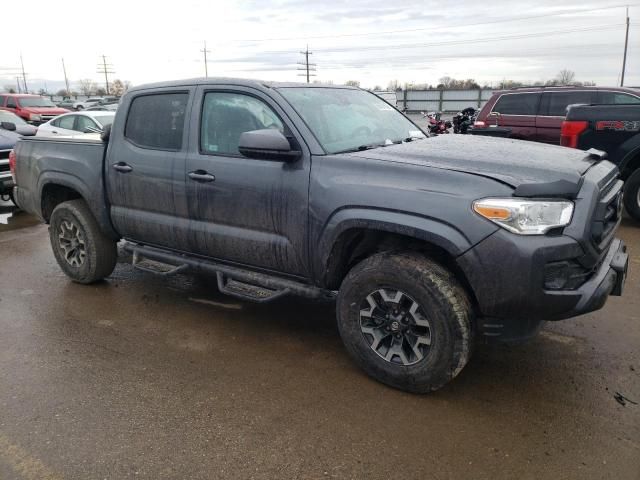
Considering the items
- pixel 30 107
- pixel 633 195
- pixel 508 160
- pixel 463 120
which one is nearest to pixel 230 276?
pixel 508 160

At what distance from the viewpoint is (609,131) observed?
6965 mm

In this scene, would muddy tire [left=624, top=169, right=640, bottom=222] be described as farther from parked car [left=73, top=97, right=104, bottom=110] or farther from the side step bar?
parked car [left=73, top=97, right=104, bottom=110]

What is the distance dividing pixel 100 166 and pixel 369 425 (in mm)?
3312

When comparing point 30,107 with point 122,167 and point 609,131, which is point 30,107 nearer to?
point 122,167

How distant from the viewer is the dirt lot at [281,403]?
263cm

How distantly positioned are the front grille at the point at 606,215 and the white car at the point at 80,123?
10.7 metres

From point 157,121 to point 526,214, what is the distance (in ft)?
9.96

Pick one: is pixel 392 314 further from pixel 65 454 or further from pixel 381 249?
pixel 65 454

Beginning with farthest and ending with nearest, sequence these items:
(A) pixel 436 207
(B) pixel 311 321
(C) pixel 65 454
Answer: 1. (B) pixel 311 321
2. (A) pixel 436 207
3. (C) pixel 65 454

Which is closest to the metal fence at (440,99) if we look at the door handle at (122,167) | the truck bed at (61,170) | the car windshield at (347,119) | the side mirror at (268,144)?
the truck bed at (61,170)

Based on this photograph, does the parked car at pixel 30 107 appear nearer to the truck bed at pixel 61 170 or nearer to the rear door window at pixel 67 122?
the rear door window at pixel 67 122

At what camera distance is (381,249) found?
3418 millimetres

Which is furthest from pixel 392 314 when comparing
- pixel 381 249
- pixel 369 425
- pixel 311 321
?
pixel 311 321

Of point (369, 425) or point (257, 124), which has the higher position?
point (257, 124)
